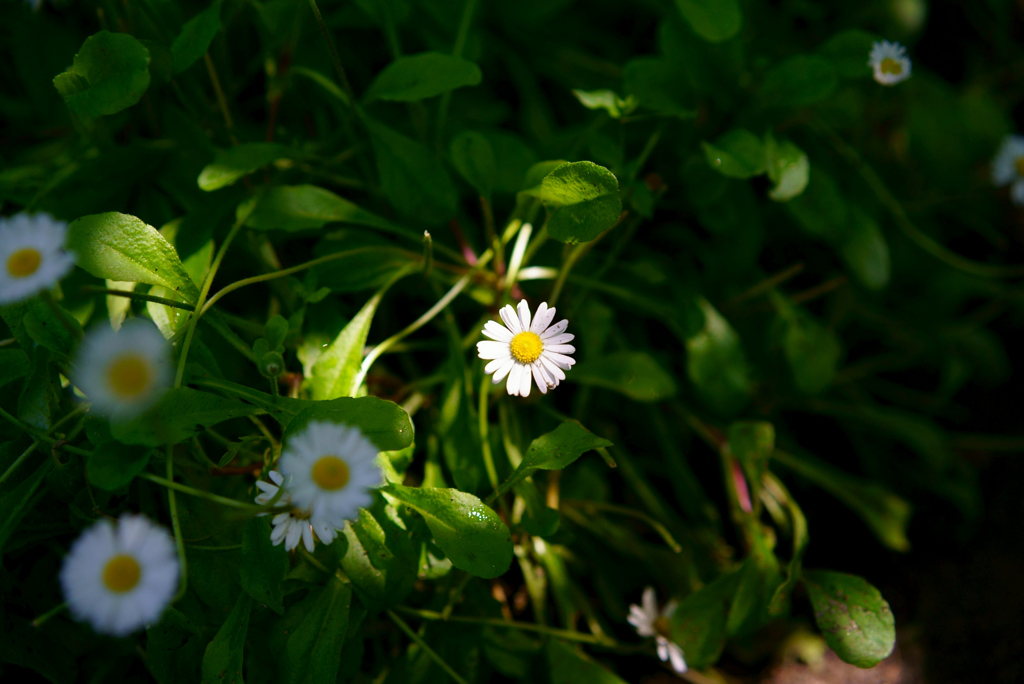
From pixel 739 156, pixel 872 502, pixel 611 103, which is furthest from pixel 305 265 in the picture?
pixel 872 502

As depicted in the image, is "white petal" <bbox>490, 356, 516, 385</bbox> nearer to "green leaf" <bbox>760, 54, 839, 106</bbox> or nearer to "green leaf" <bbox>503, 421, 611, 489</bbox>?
"green leaf" <bbox>503, 421, 611, 489</bbox>

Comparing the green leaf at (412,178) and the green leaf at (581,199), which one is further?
the green leaf at (412,178)

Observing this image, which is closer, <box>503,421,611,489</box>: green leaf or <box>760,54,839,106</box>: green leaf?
<box>503,421,611,489</box>: green leaf

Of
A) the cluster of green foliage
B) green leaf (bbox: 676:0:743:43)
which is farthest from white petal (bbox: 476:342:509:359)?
green leaf (bbox: 676:0:743:43)

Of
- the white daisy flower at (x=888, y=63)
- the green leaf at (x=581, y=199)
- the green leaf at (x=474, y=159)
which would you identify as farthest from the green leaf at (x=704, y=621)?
the white daisy flower at (x=888, y=63)

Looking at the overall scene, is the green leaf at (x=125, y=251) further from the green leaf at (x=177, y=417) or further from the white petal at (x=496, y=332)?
the white petal at (x=496, y=332)

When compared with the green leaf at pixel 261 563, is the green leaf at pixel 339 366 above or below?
above

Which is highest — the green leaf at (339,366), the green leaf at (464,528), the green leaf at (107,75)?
the green leaf at (107,75)

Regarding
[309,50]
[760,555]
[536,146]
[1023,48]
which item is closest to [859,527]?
[760,555]
